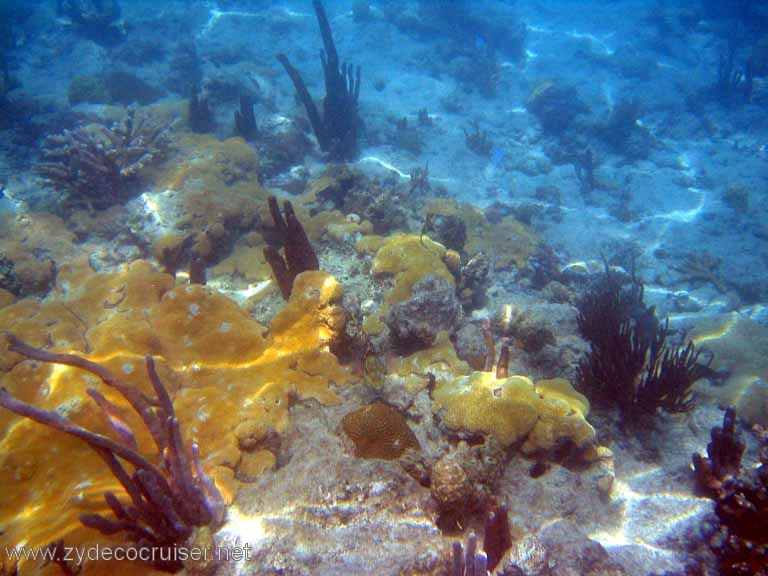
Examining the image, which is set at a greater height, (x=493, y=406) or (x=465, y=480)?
(x=465, y=480)

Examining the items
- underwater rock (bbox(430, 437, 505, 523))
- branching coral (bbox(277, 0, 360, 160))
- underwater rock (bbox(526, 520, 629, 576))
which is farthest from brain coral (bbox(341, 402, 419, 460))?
branching coral (bbox(277, 0, 360, 160))

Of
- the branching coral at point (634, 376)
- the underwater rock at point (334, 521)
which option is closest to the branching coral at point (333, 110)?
the branching coral at point (634, 376)

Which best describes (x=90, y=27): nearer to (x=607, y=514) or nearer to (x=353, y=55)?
(x=353, y=55)

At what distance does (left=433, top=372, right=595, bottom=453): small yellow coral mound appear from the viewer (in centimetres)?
349

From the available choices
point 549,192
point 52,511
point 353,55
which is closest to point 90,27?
point 353,55

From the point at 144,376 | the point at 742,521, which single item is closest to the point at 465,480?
the point at 742,521

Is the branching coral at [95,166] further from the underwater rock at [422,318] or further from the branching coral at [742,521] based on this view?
the branching coral at [742,521]

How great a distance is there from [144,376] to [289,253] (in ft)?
6.98

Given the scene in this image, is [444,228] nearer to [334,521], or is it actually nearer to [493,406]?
[493,406]

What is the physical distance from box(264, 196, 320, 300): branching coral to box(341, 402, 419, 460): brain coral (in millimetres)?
2256

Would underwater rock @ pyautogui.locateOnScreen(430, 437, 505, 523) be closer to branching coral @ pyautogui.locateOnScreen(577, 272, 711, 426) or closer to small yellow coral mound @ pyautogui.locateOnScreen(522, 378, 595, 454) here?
small yellow coral mound @ pyautogui.locateOnScreen(522, 378, 595, 454)

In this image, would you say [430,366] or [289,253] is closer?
[430,366]

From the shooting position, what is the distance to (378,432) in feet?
11.1

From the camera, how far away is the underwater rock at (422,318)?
15.1 feet
